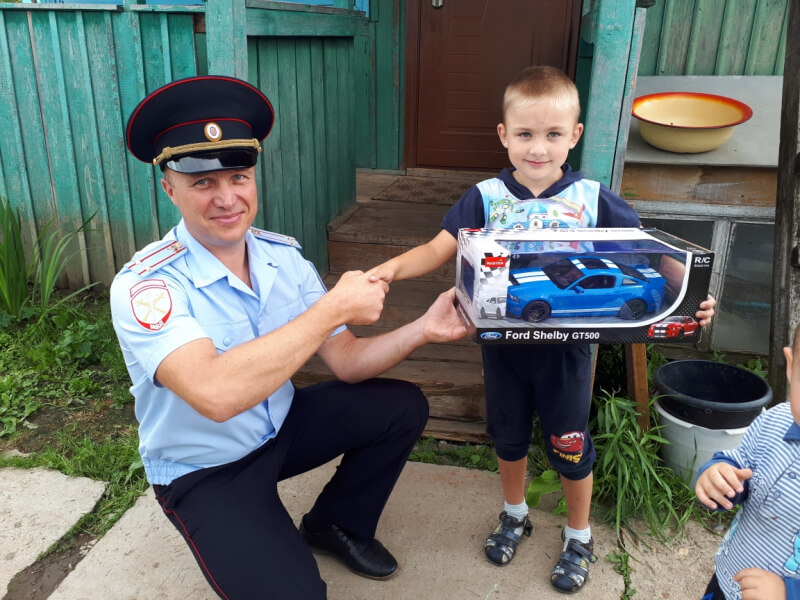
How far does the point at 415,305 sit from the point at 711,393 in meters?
1.53

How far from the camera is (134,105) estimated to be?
12.7ft

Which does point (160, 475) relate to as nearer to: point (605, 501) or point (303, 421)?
point (303, 421)

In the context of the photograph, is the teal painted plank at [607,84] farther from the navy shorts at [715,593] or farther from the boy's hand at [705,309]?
the navy shorts at [715,593]

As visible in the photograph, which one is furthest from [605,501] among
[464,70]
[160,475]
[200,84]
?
[464,70]

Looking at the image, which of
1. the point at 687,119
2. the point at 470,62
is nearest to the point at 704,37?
the point at 687,119

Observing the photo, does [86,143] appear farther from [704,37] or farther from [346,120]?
[704,37]

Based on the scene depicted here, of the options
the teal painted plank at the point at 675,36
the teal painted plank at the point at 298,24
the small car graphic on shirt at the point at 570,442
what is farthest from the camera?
the teal painted plank at the point at 675,36

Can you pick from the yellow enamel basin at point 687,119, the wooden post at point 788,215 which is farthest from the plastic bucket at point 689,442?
the yellow enamel basin at point 687,119

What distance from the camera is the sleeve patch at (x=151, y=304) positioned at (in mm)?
1602

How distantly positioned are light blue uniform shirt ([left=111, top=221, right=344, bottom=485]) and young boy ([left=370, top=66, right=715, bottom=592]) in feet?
1.30

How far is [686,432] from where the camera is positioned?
2.59 m

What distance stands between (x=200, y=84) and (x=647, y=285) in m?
1.30

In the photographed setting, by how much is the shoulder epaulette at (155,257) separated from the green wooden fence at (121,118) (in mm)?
1293

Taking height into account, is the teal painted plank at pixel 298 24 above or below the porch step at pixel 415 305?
above
